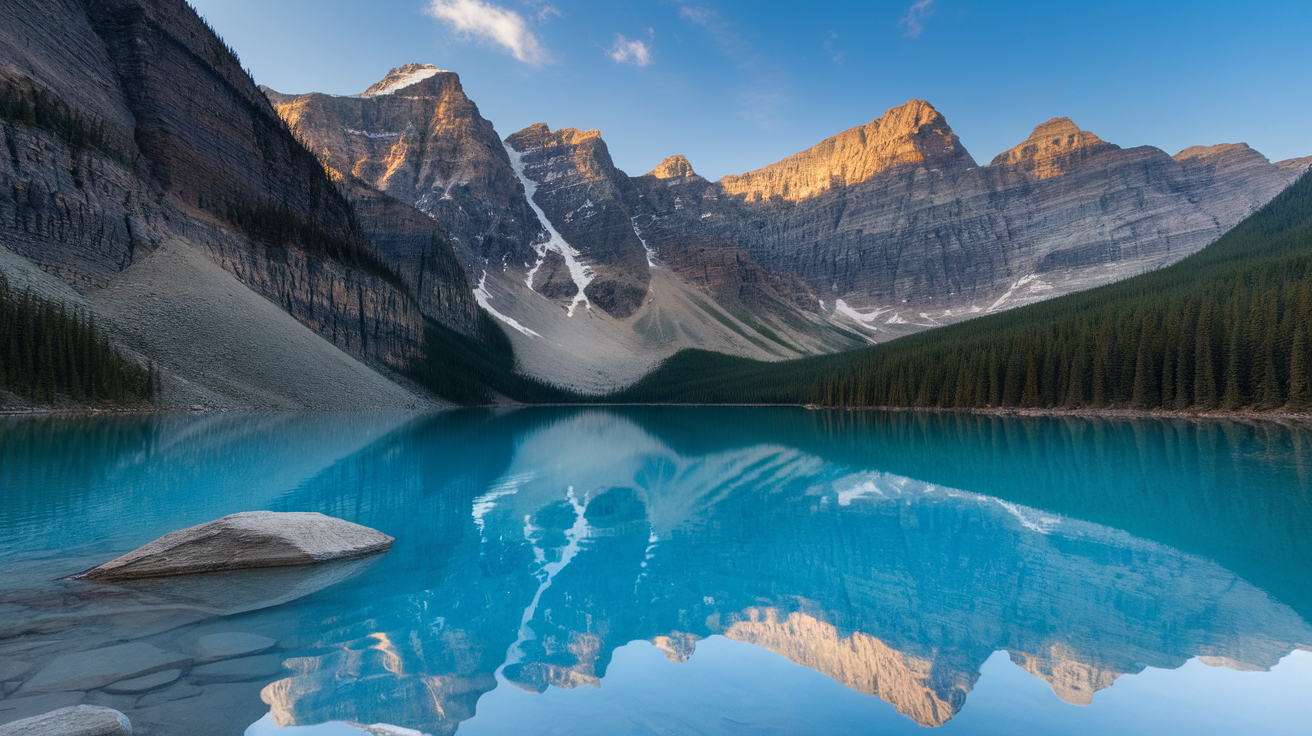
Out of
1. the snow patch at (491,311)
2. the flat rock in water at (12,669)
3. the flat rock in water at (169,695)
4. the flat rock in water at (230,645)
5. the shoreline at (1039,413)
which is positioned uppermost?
the snow patch at (491,311)

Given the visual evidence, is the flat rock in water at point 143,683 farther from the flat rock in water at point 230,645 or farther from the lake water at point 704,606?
the flat rock in water at point 230,645

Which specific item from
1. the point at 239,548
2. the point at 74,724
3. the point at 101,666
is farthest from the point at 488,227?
the point at 74,724

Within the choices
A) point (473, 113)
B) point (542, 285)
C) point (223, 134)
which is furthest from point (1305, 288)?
point (473, 113)

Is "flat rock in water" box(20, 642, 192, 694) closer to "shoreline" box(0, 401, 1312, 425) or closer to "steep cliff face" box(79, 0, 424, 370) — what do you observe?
"shoreline" box(0, 401, 1312, 425)

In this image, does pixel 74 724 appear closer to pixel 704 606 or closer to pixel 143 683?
pixel 143 683

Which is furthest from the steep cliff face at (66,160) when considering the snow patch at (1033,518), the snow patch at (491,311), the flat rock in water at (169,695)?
the snow patch at (491,311)

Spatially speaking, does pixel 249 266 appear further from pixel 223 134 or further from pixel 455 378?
pixel 455 378

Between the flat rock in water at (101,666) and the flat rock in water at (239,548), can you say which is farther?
the flat rock in water at (239,548)

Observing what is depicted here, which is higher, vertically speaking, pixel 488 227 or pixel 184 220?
pixel 488 227
